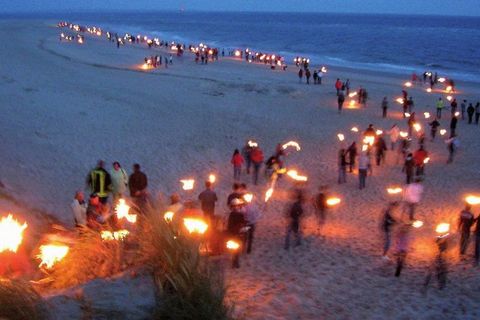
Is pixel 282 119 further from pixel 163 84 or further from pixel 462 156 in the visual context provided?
pixel 163 84

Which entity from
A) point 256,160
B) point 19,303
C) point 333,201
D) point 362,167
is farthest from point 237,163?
point 19,303

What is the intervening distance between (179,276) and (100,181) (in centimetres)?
579

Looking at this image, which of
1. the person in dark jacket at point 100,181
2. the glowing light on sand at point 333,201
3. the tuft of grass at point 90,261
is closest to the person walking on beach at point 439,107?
the glowing light on sand at point 333,201

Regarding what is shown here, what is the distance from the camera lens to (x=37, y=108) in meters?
21.0

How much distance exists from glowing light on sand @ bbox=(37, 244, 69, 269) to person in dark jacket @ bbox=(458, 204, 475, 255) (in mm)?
7175

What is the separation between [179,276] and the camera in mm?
5695

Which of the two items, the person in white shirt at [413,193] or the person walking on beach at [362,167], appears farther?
the person walking on beach at [362,167]

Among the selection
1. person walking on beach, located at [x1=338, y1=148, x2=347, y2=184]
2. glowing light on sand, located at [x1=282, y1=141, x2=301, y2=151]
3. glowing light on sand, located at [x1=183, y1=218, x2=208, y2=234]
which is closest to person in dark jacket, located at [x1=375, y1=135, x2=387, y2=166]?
person walking on beach, located at [x1=338, y1=148, x2=347, y2=184]

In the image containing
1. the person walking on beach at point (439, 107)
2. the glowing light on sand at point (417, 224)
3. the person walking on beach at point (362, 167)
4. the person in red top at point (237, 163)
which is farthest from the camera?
the person walking on beach at point (439, 107)

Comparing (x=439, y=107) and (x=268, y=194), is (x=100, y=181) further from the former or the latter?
(x=439, y=107)

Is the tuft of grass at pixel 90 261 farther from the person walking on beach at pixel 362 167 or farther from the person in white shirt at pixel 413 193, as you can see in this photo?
the person walking on beach at pixel 362 167

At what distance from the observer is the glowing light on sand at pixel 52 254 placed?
7742mm

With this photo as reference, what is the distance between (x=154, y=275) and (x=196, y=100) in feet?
64.5

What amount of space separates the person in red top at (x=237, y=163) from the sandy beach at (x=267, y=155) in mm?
532
